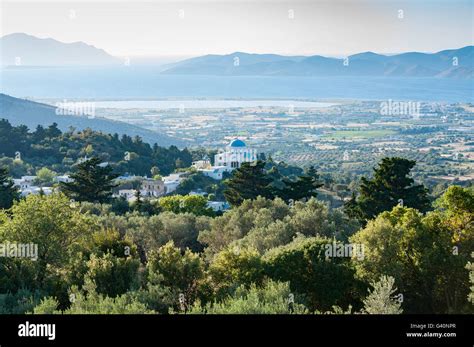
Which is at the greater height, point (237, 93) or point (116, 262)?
point (237, 93)

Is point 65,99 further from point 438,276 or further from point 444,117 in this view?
point 438,276

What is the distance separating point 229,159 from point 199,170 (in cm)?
317

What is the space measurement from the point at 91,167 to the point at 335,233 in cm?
1295

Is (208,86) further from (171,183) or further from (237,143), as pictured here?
(171,183)

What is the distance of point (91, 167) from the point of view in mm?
26984

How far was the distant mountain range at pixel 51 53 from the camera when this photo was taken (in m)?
37.9

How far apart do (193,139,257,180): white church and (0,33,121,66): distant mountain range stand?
10226 millimetres

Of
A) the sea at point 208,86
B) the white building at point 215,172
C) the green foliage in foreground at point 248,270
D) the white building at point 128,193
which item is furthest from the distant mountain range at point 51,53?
the green foliage in foreground at point 248,270

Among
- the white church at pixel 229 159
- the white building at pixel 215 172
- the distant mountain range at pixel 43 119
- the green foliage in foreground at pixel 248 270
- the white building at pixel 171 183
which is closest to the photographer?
the green foliage in foreground at pixel 248 270

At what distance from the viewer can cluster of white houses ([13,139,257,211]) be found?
3709 centimetres

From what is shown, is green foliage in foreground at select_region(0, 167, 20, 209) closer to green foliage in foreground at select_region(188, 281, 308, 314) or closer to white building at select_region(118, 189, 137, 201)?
white building at select_region(118, 189, 137, 201)

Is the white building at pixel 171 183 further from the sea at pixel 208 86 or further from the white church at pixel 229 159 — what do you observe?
the sea at pixel 208 86
